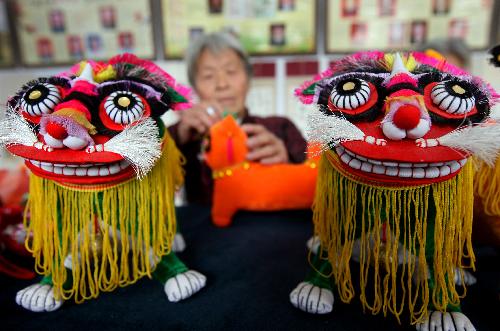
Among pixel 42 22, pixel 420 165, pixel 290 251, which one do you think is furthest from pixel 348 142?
pixel 42 22

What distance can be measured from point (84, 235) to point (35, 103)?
0.19m

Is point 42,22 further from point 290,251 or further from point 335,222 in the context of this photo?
point 335,222

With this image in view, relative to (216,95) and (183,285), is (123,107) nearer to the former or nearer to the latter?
(183,285)

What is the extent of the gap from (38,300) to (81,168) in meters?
0.22

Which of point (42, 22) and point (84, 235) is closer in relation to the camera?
point (84, 235)

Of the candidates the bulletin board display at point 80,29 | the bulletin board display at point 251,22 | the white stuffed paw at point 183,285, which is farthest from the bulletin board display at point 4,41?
the white stuffed paw at point 183,285

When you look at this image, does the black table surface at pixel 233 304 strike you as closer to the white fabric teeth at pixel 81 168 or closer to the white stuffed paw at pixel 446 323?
the white stuffed paw at pixel 446 323

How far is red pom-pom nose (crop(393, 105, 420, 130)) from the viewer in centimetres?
40

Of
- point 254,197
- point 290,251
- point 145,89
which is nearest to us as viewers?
point 145,89

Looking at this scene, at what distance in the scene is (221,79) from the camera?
1014 millimetres

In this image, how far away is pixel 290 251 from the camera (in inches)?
28.2

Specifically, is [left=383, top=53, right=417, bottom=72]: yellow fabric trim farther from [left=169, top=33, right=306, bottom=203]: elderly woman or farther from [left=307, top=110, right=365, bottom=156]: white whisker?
[left=169, top=33, right=306, bottom=203]: elderly woman

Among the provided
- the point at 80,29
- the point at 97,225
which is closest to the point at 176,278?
the point at 97,225

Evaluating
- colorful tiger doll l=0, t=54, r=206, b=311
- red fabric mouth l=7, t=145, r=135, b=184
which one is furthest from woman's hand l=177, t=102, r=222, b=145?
red fabric mouth l=7, t=145, r=135, b=184
